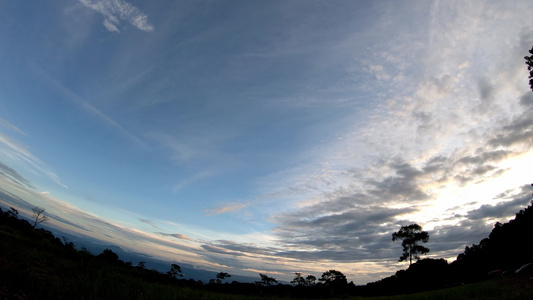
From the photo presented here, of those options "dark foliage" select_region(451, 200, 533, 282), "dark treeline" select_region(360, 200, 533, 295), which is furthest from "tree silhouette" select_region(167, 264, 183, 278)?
"dark foliage" select_region(451, 200, 533, 282)

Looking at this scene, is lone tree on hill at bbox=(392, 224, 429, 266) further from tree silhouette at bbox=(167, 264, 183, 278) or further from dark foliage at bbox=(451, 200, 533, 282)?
tree silhouette at bbox=(167, 264, 183, 278)

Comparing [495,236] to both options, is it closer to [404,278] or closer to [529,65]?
[404,278]

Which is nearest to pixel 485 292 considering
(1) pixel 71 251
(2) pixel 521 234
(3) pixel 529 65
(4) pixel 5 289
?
(4) pixel 5 289

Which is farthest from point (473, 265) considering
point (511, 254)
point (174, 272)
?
point (174, 272)

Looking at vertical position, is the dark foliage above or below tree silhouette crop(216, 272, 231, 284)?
above

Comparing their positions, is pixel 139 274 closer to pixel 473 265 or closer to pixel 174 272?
pixel 174 272

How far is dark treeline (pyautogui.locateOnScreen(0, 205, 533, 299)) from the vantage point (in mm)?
6297

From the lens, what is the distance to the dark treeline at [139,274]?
6297 mm

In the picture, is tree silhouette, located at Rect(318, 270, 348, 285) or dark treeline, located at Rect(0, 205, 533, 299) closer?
dark treeline, located at Rect(0, 205, 533, 299)

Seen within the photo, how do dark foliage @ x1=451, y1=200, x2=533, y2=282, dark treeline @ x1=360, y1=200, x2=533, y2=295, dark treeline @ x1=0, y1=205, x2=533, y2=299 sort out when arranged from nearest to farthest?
dark treeline @ x1=0, y1=205, x2=533, y2=299
dark foliage @ x1=451, y1=200, x2=533, y2=282
dark treeline @ x1=360, y1=200, x2=533, y2=295

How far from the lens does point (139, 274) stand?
67.9 feet

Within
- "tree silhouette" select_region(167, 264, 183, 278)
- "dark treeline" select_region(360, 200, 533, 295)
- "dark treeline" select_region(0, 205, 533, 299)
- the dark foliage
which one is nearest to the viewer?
"dark treeline" select_region(0, 205, 533, 299)

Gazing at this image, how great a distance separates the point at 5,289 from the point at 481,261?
6013 centimetres

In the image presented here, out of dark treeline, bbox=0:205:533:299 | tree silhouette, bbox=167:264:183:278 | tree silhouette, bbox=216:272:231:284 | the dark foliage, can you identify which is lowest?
tree silhouette, bbox=216:272:231:284
